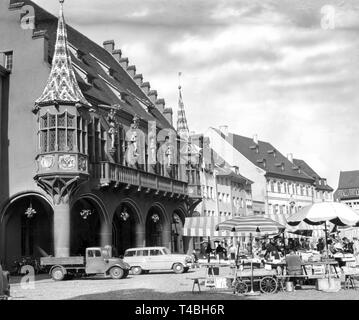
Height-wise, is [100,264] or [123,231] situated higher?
[123,231]

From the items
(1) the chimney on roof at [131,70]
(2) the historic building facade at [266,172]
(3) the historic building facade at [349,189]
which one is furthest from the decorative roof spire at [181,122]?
(3) the historic building facade at [349,189]

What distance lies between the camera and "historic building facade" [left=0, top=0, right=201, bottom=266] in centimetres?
3094

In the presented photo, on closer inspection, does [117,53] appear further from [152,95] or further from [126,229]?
[126,229]

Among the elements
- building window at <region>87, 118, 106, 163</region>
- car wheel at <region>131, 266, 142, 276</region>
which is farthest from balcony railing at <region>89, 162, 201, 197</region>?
car wheel at <region>131, 266, 142, 276</region>

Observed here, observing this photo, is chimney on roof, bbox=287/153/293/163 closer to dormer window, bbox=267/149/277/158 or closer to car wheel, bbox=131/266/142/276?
dormer window, bbox=267/149/277/158

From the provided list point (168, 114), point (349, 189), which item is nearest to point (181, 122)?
point (168, 114)

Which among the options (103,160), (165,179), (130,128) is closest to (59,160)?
(103,160)

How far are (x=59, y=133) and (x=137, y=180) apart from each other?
7.80 m

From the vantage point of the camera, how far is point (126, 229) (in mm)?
40656

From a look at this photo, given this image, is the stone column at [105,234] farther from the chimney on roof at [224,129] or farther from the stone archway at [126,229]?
the chimney on roof at [224,129]

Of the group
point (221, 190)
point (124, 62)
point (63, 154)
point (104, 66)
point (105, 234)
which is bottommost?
point (105, 234)

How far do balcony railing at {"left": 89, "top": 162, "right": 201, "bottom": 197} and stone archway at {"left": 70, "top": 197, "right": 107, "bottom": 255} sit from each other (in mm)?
1557

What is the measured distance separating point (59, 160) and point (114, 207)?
19.6 ft
